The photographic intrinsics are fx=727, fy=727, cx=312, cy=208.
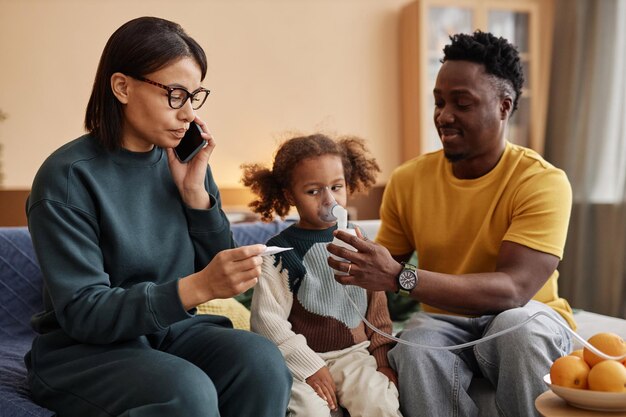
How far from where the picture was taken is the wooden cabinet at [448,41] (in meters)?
4.77

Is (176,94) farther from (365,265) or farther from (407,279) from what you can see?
(407,279)

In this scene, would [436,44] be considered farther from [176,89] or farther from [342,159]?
[176,89]

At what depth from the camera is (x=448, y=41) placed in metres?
4.79

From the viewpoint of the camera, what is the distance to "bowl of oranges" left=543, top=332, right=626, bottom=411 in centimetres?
140

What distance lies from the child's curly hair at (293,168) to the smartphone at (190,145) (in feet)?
1.03

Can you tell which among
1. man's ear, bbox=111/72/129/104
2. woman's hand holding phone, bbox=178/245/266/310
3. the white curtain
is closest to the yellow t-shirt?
woman's hand holding phone, bbox=178/245/266/310

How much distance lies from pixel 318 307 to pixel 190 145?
0.54 metres

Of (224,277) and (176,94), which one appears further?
(176,94)

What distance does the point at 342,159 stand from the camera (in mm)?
2012

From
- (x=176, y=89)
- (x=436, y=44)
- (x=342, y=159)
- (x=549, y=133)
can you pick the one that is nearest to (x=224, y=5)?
(x=436, y=44)

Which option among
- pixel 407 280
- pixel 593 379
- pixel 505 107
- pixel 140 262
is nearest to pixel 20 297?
pixel 140 262

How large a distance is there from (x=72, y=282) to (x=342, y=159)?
0.84 metres

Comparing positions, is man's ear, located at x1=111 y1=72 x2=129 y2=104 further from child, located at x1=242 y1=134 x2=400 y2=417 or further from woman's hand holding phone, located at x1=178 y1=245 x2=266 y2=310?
child, located at x1=242 y1=134 x2=400 y2=417

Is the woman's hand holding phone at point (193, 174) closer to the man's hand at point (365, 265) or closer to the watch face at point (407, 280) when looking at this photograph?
the man's hand at point (365, 265)
